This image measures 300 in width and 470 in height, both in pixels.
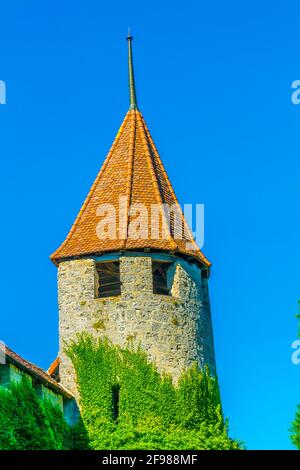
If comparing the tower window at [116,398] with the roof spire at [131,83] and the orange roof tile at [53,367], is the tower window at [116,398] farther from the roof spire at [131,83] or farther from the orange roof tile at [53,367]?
the roof spire at [131,83]

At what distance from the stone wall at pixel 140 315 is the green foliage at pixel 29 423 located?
2.14 m

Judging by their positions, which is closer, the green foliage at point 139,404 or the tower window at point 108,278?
the green foliage at point 139,404

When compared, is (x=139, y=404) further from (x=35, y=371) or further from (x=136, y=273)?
(x=136, y=273)

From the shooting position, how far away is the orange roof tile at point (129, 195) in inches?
1462

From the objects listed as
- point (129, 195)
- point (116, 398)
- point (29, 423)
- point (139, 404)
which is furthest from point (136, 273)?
point (29, 423)

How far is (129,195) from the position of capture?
3831 centimetres

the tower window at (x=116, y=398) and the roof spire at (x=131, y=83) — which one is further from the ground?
the roof spire at (x=131, y=83)

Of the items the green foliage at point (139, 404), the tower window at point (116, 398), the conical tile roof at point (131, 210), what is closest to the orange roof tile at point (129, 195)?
the conical tile roof at point (131, 210)

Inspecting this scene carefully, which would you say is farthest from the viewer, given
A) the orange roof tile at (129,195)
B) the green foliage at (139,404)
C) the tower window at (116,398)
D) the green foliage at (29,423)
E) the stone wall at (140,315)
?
the orange roof tile at (129,195)

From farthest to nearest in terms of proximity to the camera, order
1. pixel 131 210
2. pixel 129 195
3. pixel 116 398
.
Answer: pixel 129 195 → pixel 131 210 → pixel 116 398

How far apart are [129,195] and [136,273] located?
9.37 ft

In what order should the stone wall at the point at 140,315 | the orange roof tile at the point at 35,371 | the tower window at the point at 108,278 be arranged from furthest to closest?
the tower window at the point at 108,278
the stone wall at the point at 140,315
the orange roof tile at the point at 35,371

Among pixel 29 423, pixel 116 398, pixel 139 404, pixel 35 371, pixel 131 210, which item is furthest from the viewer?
pixel 131 210

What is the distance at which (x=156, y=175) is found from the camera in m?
39.4
